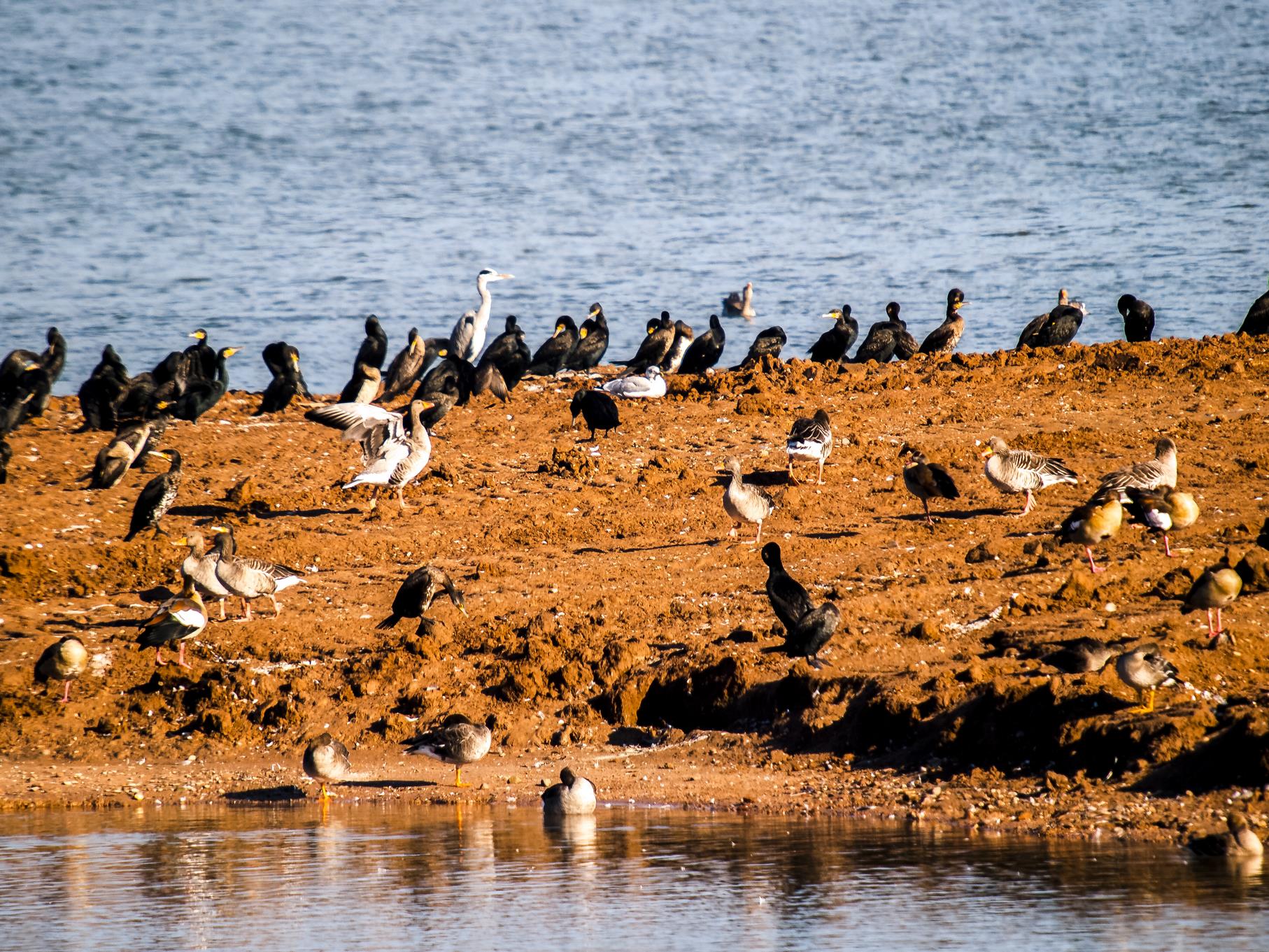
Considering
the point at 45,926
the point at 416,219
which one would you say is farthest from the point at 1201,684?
the point at 416,219

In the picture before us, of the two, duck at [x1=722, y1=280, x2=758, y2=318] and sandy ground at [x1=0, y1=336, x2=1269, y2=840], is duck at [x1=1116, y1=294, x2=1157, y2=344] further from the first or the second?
duck at [x1=722, y1=280, x2=758, y2=318]

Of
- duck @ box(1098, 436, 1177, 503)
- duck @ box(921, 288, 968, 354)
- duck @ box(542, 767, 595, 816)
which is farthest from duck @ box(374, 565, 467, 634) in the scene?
duck @ box(921, 288, 968, 354)

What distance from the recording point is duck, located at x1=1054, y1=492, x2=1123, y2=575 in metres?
11.0

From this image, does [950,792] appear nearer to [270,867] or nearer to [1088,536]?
[1088,536]

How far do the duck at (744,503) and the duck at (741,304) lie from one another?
585 inches

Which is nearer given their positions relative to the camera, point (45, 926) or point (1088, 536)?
point (45, 926)

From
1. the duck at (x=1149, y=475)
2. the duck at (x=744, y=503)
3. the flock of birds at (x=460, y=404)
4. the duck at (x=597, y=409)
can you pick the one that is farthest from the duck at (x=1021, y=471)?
the duck at (x=597, y=409)

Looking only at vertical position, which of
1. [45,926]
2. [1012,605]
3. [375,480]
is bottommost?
[45,926]

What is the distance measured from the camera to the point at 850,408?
52.3 ft

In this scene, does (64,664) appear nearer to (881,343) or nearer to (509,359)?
(509,359)

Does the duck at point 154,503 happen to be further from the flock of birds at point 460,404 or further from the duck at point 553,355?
the duck at point 553,355

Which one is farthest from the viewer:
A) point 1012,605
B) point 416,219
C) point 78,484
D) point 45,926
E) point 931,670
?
point 416,219

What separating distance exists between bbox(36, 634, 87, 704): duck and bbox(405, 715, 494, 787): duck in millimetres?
2787

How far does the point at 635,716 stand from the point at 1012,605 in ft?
9.01
